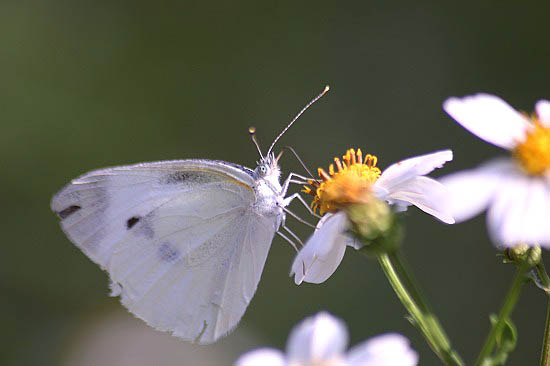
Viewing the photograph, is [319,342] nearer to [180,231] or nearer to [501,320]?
[501,320]

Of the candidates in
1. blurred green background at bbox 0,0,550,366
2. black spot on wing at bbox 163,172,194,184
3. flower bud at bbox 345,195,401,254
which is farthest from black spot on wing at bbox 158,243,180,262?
blurred green background at bbox 0,0,550,366

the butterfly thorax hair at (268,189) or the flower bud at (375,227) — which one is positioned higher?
the butterfly thorax hair at (268,189)

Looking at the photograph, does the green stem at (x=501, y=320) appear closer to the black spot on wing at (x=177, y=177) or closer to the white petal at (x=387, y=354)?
the white petal at (x=387, y=354)

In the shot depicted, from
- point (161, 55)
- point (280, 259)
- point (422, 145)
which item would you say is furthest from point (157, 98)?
point (422, 145)

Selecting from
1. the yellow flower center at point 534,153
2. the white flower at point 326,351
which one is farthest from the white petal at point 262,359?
the yellow flower center at point 534,153

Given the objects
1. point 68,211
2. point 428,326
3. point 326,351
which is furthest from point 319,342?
point 68,211
